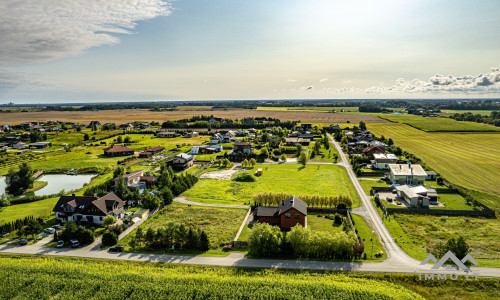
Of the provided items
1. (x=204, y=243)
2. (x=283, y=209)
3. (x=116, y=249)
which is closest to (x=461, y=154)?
(x=283, y=209)

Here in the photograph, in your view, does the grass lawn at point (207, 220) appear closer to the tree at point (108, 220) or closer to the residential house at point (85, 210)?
the tree at point (108, 220)

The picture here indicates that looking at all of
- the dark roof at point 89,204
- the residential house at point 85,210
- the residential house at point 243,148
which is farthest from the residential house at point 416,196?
the dark roof at point 89,204

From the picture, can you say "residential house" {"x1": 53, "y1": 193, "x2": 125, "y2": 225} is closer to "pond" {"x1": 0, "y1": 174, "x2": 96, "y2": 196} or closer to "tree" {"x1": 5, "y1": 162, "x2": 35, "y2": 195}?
"pond" {"x1": 0, "y1": 174, "x2": 96, "y2": 196}

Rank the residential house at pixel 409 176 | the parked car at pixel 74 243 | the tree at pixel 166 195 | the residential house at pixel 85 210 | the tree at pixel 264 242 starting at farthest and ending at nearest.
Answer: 1. the residential house at pixel 409 176
2. the tree at pixel 166 195
3. the residential house at pixel 85 210
4. the parked car at pixel 74 243
5. the tree at pixel 264 242

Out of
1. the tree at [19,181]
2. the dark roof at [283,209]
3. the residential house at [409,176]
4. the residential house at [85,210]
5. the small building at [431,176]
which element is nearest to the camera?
the dark roof at [283,209]

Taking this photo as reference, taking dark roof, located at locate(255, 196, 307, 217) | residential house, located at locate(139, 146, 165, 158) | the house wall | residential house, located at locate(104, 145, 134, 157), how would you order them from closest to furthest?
the house wall → dark roof, located at locate(255, 196, 307, 217) → residential house, located at locate(139, 146, 165, 158) → residential house, located at locate(104, 145, 134, 157)

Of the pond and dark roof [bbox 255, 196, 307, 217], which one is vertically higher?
dark roof [bbox 255, 196, 307, 217]

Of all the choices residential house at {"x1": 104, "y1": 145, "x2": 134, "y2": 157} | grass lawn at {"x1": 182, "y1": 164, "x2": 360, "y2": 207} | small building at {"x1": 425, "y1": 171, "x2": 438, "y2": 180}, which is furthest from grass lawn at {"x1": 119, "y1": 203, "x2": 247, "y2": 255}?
residential house at {"x1": 104, "y1": 145, "x2": 134, "y2": 157}
